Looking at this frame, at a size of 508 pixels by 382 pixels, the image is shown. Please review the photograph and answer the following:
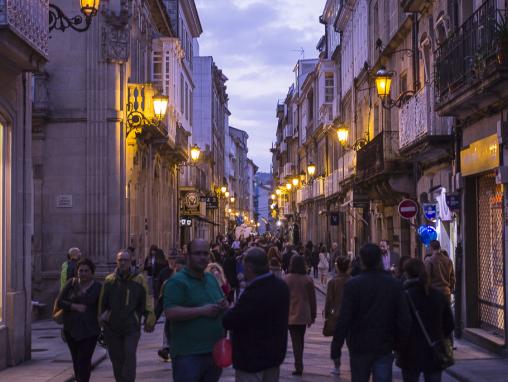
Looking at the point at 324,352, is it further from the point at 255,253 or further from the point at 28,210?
the point at 255,253

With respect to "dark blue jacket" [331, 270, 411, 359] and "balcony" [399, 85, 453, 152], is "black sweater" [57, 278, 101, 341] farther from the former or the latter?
"balcony" [399, 85, 453, 152]

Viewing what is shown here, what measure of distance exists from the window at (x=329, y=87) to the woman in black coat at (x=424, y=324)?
43488mm

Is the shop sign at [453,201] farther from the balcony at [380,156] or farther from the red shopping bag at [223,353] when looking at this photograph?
the red shopping bag at [223,353]

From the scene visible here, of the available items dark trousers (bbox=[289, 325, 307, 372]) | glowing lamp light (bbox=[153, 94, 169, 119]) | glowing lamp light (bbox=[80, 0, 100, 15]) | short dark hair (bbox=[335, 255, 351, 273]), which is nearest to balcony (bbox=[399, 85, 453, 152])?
glowing lamp light (bbox=[153, 94, 169, 119])

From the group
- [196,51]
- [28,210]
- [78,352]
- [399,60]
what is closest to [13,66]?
[28,210]

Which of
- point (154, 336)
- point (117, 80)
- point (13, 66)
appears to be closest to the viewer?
point (13, 66)

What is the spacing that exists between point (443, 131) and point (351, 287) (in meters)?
12.9

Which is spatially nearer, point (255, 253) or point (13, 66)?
point (255, 253)

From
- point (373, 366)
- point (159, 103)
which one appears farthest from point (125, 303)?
point (159, 103)

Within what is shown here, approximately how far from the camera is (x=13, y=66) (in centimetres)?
1483

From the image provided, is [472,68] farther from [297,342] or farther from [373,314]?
[373,314]

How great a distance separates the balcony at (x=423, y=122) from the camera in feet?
67.7

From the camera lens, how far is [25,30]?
13820mm

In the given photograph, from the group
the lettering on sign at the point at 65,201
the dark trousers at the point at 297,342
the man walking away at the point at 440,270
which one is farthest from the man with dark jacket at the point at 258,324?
the lettering on sign at the point at 65,201
